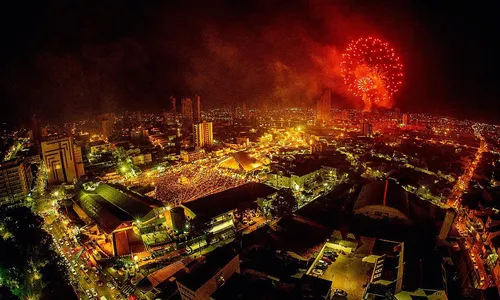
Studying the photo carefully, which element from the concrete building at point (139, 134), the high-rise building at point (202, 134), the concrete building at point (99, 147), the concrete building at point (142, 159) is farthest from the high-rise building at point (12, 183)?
the concrete building at point (139, 134)

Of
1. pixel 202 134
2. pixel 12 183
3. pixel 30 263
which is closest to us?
pixel 30 263

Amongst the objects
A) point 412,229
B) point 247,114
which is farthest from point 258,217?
point 247,114

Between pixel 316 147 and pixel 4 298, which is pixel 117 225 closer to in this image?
pixel 4 298

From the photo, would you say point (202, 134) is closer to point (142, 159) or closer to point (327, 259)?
point (142, 159)

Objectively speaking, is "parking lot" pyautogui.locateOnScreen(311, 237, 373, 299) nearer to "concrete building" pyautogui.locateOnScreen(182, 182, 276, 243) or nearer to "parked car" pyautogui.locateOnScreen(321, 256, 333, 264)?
"parked car" pyautogui.locateOnScreen(321, 256, 333, 264)

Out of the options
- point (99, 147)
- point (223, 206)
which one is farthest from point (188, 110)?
point (223, 206)

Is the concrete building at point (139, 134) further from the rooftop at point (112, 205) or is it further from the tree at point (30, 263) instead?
the tree at point (30, 263)
